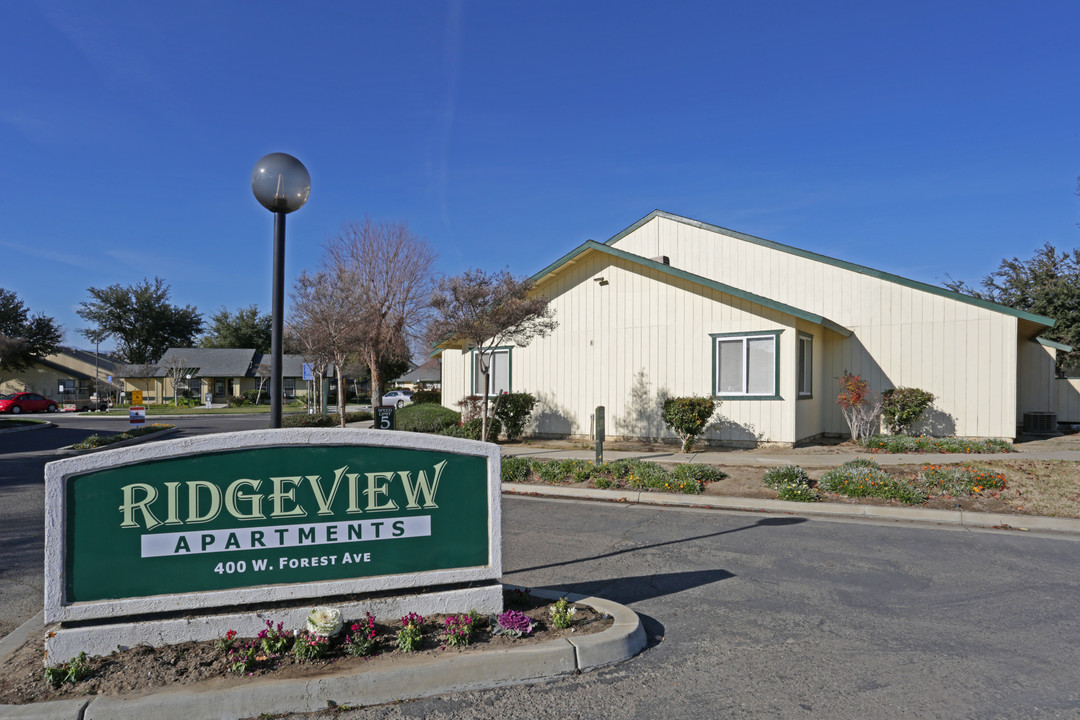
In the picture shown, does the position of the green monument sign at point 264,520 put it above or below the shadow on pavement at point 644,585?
above

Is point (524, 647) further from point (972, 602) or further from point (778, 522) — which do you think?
point (778, 522)

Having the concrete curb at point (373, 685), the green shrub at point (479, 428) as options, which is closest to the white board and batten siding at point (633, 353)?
the green shrub at point (479, 428)

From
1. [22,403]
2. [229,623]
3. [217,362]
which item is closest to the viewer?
[229,623]

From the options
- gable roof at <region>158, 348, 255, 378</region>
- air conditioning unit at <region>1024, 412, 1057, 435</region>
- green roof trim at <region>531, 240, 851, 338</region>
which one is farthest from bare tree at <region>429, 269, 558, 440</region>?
gable roof at <region>158, 348, 255, 378</region>

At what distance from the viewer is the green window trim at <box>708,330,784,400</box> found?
48.9 feet

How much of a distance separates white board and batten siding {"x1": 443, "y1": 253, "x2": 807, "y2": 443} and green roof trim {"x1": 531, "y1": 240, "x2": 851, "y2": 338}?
14.4 inches

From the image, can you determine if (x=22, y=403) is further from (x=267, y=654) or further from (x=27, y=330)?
(x=267, y=654)

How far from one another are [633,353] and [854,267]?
20.3 ft

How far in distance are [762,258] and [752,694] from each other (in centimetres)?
1646

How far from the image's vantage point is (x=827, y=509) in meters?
9.50

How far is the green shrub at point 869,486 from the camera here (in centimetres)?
980

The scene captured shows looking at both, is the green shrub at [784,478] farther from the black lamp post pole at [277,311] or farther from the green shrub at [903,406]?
the black lamp post pole at [277,311]

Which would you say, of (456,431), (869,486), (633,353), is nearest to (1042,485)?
(869,486)

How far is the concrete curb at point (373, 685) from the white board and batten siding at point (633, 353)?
1164 cm
